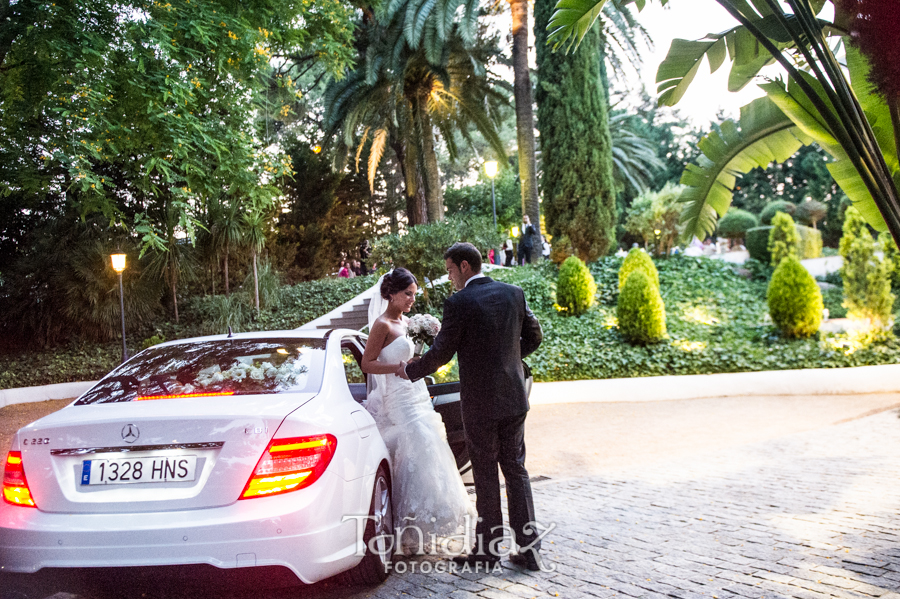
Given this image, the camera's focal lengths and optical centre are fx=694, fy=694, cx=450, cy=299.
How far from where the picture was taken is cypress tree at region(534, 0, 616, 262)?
1966cm

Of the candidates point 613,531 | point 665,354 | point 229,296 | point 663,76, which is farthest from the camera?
point 229,296

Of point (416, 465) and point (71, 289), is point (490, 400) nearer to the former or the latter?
point (416, 465)

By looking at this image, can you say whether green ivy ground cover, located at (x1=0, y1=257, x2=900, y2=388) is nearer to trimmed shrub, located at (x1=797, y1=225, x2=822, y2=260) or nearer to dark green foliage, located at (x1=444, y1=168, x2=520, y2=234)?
trimmed shrub, located at (x1=797, y1=225, x2=822, y2=260)

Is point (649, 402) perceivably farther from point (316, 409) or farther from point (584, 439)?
point (316, 409)

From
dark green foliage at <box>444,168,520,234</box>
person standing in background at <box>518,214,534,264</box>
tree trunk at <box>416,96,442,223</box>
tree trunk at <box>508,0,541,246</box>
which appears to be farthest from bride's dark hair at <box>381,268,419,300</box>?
dark green foliage at <box>444,168,520,234</box>

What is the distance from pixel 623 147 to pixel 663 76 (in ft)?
113

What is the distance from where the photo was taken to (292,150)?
29.8 m

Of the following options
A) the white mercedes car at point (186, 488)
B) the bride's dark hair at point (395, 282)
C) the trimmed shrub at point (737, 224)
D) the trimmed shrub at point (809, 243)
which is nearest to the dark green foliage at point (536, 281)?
the trimmed shrub at point (809, 243)

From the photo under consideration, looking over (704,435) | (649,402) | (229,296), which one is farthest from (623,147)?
(704,435)

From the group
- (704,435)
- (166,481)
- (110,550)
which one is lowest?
(704,435)

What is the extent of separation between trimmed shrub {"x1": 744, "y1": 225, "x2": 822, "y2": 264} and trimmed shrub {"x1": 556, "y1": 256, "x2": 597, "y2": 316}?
864cm

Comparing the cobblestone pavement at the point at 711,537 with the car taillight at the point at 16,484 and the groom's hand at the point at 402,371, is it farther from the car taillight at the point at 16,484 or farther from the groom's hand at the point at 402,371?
the groom's hand at the point at 402,371

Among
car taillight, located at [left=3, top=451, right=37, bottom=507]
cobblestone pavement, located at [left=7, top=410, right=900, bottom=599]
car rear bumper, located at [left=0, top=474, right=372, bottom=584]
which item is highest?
car taillight, located at [left=3, top=451, right=37, bottom=507]

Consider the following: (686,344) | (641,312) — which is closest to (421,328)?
(641,312)
